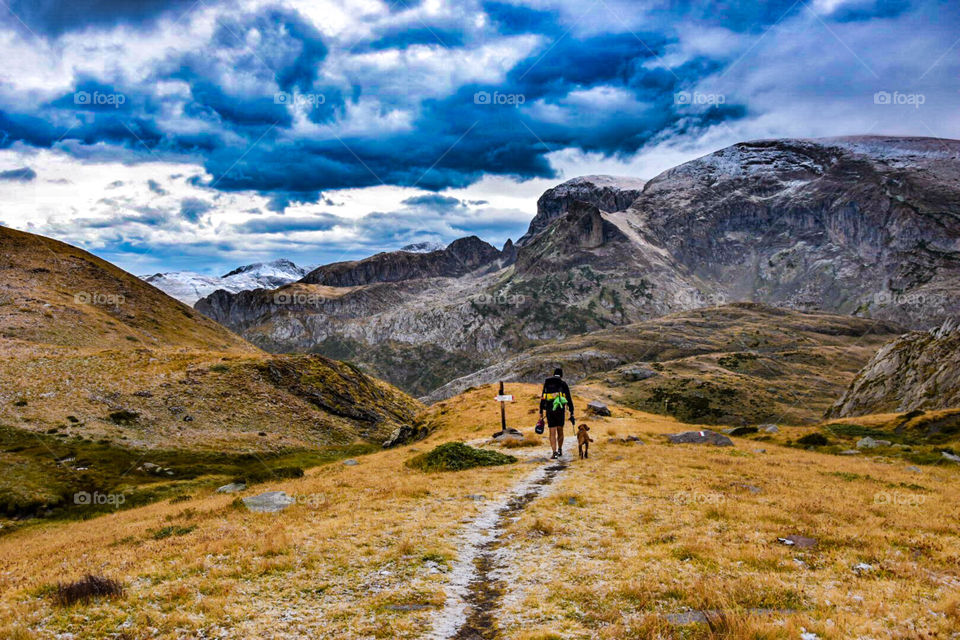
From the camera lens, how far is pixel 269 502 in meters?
20.5

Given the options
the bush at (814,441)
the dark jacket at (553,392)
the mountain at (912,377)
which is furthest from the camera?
the mountain at (912,377)

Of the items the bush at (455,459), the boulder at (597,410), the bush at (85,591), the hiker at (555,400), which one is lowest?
the boulder at (597,410)

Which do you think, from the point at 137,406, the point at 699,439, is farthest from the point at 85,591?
the point at 137,406

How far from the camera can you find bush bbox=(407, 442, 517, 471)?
2847 cm

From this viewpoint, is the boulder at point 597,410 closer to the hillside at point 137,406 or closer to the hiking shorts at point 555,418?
the hillside at point 137,406

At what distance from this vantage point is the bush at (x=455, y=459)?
28469mm

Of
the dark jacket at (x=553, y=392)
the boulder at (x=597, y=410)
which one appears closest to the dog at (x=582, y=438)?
the dark jacket at (x=553, y=392)

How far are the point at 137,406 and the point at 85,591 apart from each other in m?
72.6

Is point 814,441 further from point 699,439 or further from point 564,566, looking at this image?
point 564,566

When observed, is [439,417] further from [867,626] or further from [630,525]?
[867,626]

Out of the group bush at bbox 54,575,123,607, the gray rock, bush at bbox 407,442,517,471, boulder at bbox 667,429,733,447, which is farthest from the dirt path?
boulder at bbox 667,429,733,447

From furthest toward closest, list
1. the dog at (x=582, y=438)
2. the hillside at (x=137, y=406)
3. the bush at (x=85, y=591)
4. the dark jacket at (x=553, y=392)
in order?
the hillside at (x=137, y=406)
the dog at (x=582, y=438)
the dark jacket at (x=553, y=392)
the bush at (x=85, y=591)

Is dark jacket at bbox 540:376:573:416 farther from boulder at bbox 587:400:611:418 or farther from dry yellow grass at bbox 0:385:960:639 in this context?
boulder at bbox 587:400:611:418

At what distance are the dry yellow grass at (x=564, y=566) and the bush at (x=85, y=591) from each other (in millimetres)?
250
